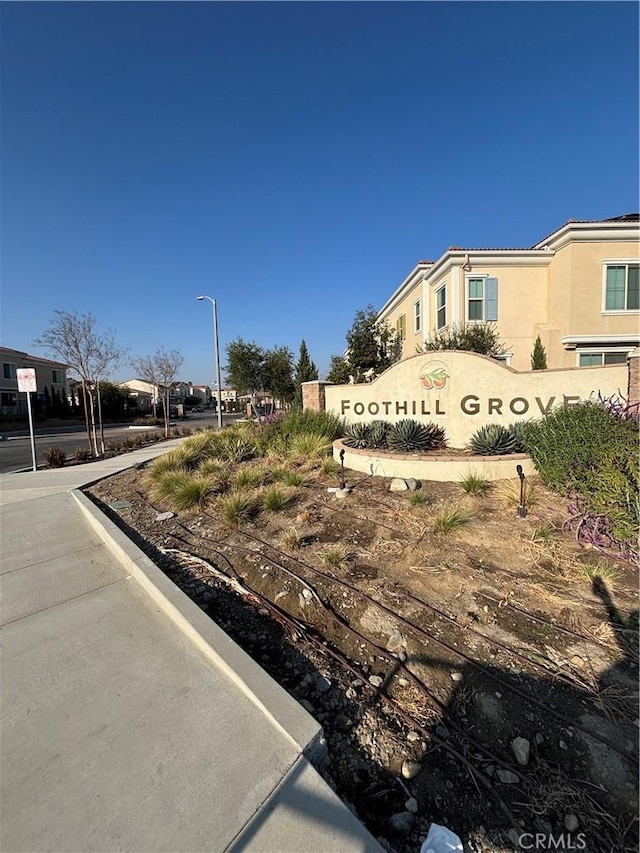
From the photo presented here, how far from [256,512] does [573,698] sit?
439 cm

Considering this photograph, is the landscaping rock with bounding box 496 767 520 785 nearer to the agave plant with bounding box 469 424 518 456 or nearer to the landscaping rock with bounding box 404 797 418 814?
the landscaping rock with bounding box 404 797 418 814

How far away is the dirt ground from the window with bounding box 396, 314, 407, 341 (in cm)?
1716

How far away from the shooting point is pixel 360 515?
5469 mm

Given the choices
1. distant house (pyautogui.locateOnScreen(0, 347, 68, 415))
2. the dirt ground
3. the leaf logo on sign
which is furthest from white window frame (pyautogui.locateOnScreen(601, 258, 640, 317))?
distant house (pyautogui.locateOnScreen(0, 347, 68, 415))

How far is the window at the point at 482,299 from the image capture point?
51.9 feet

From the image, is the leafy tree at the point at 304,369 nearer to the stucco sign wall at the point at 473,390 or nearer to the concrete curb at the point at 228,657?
the stucco sign wall at the point at 473,390

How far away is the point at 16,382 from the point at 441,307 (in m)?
44.7

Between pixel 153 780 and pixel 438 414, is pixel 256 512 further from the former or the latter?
pixel 438 414

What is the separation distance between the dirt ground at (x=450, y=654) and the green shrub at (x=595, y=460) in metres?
0.47

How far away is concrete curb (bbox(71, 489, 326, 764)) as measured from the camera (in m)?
1.98

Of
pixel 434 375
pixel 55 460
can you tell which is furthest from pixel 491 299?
pixel 55 460

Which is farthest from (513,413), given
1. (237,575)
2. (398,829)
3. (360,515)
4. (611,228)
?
(611,228)

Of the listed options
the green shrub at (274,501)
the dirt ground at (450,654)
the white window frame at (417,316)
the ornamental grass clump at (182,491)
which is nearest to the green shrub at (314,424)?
the ornamental grass clump at (182,491)

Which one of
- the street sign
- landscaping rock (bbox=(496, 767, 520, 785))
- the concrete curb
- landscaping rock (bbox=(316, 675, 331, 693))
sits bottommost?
landscaping rock (bbox=(496, 767, 520, 785))
